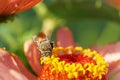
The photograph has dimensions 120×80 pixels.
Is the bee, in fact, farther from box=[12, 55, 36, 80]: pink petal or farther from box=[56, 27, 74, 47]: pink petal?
box=[56, 27, 74, 47]: pink petal

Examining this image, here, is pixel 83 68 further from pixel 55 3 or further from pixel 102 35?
pixel 102 35

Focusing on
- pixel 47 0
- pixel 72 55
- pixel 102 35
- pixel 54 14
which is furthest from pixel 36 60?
pixel 102 35

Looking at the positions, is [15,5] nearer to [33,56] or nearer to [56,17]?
[33,56]

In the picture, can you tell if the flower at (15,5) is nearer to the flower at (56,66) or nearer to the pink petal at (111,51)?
the flower at (56,66)

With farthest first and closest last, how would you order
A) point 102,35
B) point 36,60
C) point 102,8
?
point 102,35, point 102,8, point 36,60

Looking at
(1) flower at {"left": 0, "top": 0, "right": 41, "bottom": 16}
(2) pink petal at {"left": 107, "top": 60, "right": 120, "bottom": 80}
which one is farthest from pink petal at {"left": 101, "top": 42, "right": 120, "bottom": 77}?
(1) flower at {"left": 0, "top": 0, "right": 41, "bottom": 16}

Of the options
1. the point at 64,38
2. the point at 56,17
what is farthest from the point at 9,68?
the point at 56,17
